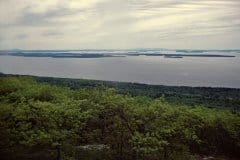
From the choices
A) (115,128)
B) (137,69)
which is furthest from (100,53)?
(115,128)

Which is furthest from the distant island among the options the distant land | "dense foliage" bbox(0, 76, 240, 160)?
"dense foliage" bbox(0, 76, 240, 160)

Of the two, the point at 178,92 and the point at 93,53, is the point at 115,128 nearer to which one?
the point at 178,92

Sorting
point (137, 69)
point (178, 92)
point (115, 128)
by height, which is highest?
point (137, 69)

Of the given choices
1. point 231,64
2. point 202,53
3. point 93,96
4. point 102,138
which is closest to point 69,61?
point 93,96

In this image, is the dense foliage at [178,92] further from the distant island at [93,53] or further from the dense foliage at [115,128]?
the distant island at [93,53]

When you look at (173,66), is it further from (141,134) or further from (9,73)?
(9,73)

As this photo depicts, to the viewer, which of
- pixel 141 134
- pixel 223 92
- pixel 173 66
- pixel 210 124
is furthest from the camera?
pixel 173 66

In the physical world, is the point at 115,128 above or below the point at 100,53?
below
